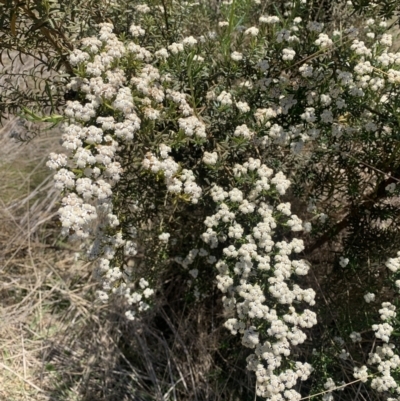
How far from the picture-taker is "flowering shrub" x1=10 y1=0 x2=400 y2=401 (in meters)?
2.14

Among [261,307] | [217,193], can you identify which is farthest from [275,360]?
[217,193]

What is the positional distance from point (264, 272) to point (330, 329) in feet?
3.51

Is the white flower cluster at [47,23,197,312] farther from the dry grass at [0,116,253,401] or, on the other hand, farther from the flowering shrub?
the dry grass at [0,116,253,401]

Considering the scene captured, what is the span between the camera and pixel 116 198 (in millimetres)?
2426

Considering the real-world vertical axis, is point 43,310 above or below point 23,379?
above

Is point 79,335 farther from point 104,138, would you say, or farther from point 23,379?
point 104,138

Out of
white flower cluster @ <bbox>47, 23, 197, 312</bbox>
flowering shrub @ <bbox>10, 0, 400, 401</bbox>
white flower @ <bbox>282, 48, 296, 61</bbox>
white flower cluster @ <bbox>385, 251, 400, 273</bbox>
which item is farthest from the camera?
white flower cluster @ <bbox>385, 251, 400, 273</bbox>

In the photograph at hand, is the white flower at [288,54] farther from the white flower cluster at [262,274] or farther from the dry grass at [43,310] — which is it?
the dry grass at [43,310]

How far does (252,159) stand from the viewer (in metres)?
2.37

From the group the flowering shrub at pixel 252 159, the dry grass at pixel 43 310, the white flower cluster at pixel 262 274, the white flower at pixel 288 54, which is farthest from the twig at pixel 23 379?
the white flower at pixel 288 54

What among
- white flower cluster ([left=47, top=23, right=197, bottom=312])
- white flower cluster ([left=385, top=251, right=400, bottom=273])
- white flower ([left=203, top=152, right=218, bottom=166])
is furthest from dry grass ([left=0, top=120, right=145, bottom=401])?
white flower cluster ([left=385, top=251, right=400, bottom=273])

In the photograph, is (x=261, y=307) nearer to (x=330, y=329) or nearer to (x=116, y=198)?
(x=116, y=198)

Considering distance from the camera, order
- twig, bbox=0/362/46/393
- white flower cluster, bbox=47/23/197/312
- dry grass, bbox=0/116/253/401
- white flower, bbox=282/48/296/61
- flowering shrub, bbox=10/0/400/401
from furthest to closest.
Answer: twig, bbox=0/362/46/393 → dry grass, bbox=0/116/253/401 → white flower, bbox=282/48/296/61 → flowering shrub, bbox=10/0/400/401 → white flower cluster, bbox=47/23/197/312

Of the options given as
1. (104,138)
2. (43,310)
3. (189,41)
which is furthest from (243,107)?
(43,310)
